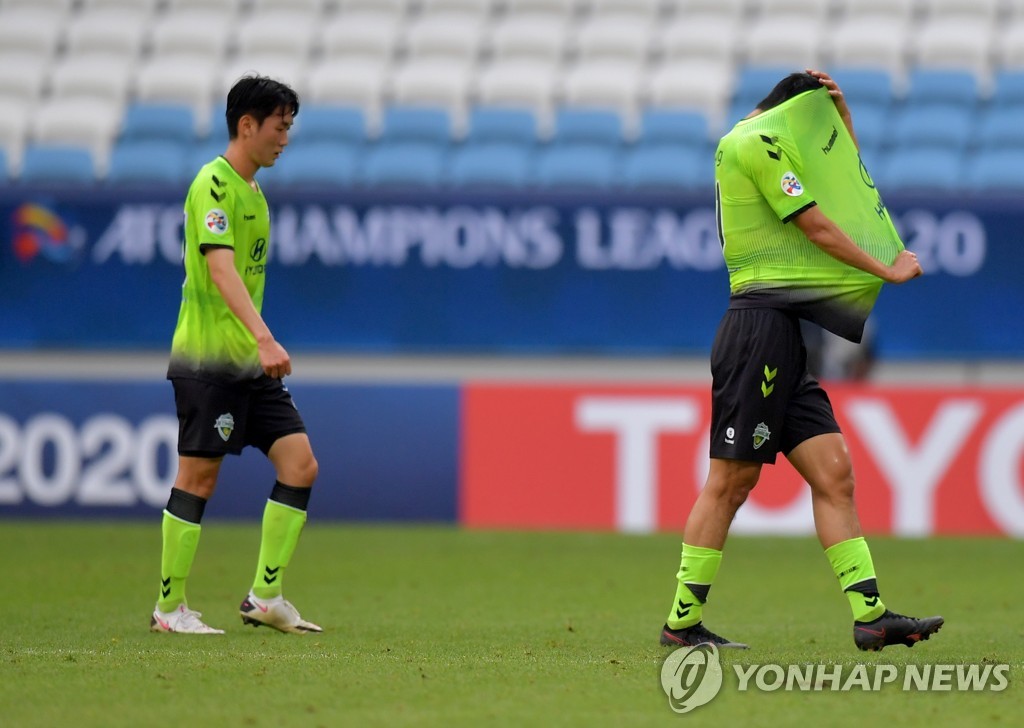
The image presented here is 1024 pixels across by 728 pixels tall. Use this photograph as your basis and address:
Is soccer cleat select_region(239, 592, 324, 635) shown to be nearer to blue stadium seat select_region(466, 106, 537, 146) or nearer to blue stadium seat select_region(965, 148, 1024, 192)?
blue stadium seat select_region(466, 106, 537, 146)

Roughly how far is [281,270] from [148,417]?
1727 millimetres

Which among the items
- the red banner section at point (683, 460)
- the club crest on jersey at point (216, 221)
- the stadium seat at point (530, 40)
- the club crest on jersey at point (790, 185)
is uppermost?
the stadium seat at point (530, 40)

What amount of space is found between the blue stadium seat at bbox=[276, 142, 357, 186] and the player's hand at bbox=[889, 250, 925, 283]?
29.6 ft

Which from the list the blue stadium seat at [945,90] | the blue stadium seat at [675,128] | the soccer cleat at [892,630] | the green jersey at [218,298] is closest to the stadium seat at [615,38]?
the blue stadium seat at [675,128]

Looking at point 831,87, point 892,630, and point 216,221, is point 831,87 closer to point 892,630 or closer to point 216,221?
point 892,630

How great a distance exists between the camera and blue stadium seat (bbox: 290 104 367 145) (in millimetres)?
15375

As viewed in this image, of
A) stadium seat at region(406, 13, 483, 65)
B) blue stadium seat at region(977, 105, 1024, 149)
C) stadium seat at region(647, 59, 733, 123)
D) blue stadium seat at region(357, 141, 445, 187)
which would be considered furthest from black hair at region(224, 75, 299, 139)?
stadium seat at region(406, 13, 483, 65)

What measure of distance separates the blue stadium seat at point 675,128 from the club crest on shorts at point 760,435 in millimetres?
9320

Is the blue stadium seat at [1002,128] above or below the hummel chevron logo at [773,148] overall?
above

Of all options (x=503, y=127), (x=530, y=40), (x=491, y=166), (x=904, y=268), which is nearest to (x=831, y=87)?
(x=904, y=268)

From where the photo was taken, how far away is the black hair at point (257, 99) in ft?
21.4

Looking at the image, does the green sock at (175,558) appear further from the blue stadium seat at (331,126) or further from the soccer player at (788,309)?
the blue stadium seat at (331,126)

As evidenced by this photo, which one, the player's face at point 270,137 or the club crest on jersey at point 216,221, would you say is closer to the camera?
the club crest on jersey at point 216,221

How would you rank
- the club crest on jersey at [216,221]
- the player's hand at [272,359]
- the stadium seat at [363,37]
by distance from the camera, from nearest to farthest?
1. the player's hand at [272,359]
2. the club crest on jersey at [216,221]
3. the stadium seat at [363,37]
